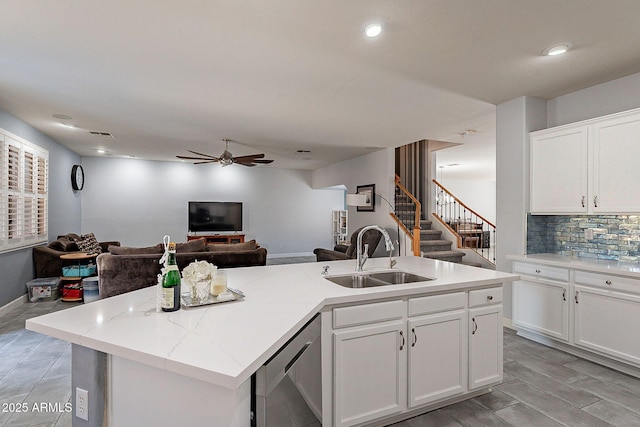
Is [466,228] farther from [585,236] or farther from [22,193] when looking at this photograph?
[22,193]

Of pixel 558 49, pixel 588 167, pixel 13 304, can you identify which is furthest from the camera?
pixel 13 304

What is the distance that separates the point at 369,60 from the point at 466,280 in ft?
6.36

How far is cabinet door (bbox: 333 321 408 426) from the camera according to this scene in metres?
1.84

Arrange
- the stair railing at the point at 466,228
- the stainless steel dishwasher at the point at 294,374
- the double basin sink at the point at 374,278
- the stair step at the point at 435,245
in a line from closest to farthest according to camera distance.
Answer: the stainless steel dishwasher at the point at 294,374, the double basin sink at the point at 374,278, the stair step at the point at 435,245, the stair railing at the point at 466,228

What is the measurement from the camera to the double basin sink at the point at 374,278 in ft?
7.84

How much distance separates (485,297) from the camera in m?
2.32

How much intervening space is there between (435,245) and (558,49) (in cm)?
421

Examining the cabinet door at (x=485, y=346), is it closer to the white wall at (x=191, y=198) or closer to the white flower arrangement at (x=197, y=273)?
the white flower arrangement at (x=197, y=273)

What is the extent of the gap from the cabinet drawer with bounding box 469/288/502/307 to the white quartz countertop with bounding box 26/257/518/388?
84 mm

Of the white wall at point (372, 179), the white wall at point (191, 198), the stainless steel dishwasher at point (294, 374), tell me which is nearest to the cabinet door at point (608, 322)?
the stainless steel dishwasher at point (294, 374)

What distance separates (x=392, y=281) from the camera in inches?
101

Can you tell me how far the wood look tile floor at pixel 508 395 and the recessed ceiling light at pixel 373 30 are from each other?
2309 mm

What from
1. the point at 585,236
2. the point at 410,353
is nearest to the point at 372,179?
the point at 585,236

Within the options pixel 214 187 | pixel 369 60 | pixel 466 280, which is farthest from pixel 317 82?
pixel 214 187
